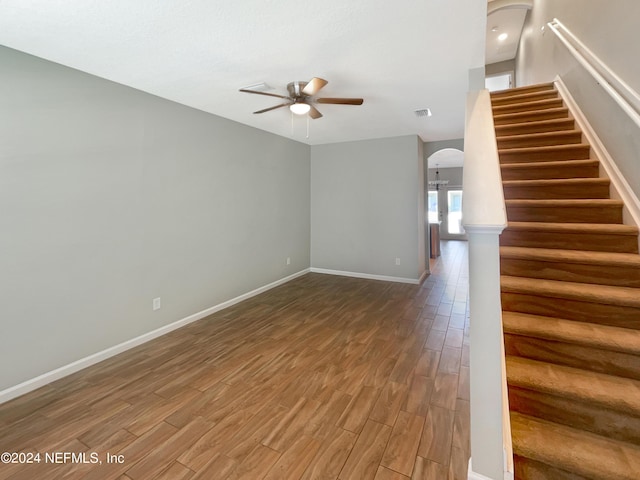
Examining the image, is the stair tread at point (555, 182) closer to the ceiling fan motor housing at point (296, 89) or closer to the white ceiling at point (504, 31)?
the ceiling fan motor housing at point (296, 89)

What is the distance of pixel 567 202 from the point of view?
7.00ft

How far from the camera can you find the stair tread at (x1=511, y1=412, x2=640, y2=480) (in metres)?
1.12

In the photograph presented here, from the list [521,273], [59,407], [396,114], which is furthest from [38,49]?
[521,273]

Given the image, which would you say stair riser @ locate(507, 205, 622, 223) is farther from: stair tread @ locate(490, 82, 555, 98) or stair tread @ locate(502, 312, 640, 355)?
stair tread @ locate(490, 82, 555, 98)

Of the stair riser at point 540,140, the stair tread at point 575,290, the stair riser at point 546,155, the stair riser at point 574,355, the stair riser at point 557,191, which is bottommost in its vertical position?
the stair riser at point 574,355

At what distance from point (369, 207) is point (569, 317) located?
3.80 m

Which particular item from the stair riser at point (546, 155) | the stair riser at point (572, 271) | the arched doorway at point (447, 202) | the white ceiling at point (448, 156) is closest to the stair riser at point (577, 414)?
the stair riser at point (572, 271)

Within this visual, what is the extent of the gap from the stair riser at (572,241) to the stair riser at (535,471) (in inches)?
54.1

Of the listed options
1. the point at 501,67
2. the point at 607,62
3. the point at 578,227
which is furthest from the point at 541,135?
the point at 501,67

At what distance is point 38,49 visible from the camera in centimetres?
206

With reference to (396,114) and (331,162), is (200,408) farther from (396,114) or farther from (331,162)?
(331,162)

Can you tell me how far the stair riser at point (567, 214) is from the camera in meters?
2.05

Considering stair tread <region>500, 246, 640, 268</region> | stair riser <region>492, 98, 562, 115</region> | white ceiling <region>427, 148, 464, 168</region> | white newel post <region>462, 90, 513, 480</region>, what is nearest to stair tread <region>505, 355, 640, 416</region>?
white newel post <region>462, 90, 513, 480</region>

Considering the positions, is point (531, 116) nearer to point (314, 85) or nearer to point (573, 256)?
point (573, 256)
